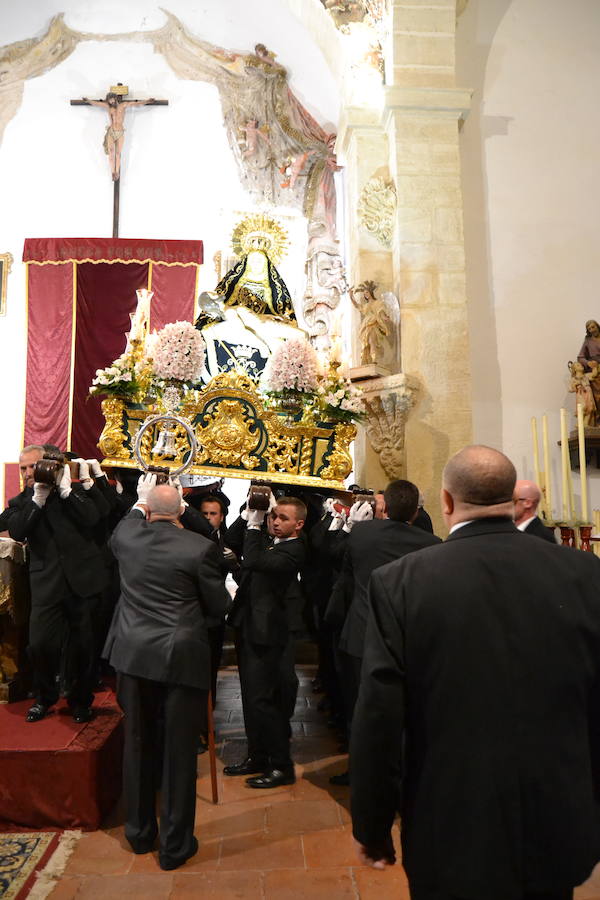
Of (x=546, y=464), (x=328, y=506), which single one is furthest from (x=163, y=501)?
(x=546, y=464)

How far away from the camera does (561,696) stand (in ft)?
5.44

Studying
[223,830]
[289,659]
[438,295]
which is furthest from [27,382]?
[223,830]

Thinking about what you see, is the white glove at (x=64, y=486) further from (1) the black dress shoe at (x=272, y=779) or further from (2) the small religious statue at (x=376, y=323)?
(2) the small religious statue at (x=376, y=323)

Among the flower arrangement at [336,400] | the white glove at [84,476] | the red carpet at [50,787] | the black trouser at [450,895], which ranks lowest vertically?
the red carpet at [50,787]

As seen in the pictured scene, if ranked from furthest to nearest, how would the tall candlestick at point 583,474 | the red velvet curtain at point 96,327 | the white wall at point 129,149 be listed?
the white wall at point 129,149, the red velvet curtain at point 96,327, the tall candlestick at point 583,474

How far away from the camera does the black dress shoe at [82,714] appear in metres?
3.88

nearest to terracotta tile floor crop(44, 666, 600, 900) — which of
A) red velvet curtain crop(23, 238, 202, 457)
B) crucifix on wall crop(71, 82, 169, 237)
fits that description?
red velvet curtain crop(23, 238, 202, 457)

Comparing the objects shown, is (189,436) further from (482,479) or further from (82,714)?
(482,479)

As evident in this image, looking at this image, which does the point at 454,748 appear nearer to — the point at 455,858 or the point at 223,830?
the point at 455,858

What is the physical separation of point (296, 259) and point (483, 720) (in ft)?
34.8

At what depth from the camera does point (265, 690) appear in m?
4.05

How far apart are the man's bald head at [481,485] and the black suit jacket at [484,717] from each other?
0.08m

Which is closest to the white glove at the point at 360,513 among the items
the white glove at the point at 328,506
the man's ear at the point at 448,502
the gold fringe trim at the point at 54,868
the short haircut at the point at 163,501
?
the white glove at the point at 328,506

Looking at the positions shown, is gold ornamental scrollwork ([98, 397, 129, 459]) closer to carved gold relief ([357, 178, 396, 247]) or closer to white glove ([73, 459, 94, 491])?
white glove ([73, 459, 94, 491])
